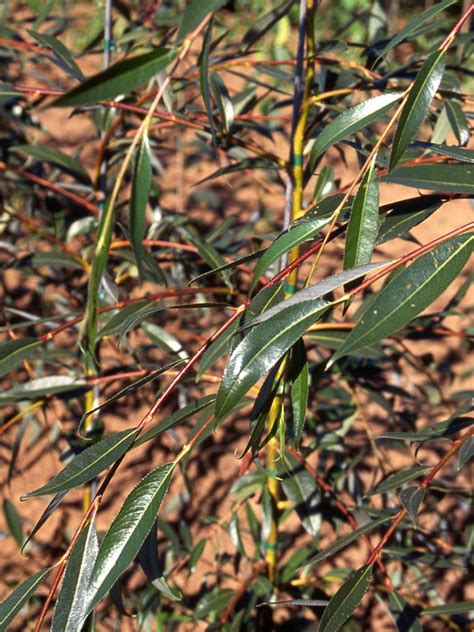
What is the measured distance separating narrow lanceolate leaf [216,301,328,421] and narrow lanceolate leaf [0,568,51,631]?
22 cm

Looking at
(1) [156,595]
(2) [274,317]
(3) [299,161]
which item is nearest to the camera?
(2) [274,317]

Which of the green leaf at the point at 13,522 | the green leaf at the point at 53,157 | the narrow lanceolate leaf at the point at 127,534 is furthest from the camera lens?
the green leaf at the point at 13,522

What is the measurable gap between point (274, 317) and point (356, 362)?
33.0 inches

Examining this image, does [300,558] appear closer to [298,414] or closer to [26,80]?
[298,414]

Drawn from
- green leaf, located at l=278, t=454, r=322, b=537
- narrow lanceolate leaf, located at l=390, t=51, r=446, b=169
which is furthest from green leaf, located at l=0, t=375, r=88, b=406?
narrow lanceolate leaf, located at l=390, t=51, r=446, b=169

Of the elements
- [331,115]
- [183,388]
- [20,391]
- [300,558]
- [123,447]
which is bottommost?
[300,558]

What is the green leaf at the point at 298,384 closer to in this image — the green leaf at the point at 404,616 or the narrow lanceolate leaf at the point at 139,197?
the narrow lanceolate leaf at the point at 139,197

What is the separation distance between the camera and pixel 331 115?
3.70 ft

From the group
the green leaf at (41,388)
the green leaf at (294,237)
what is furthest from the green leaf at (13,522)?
the green leaf at (294,237)

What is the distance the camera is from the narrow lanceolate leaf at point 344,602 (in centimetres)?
74

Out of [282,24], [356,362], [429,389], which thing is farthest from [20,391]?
[282,24]

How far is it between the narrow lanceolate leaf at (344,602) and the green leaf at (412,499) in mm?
70

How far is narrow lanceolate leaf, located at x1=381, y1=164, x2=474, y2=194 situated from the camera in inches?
26.4

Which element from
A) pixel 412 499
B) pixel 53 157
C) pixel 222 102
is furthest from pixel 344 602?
pixel 53 157
